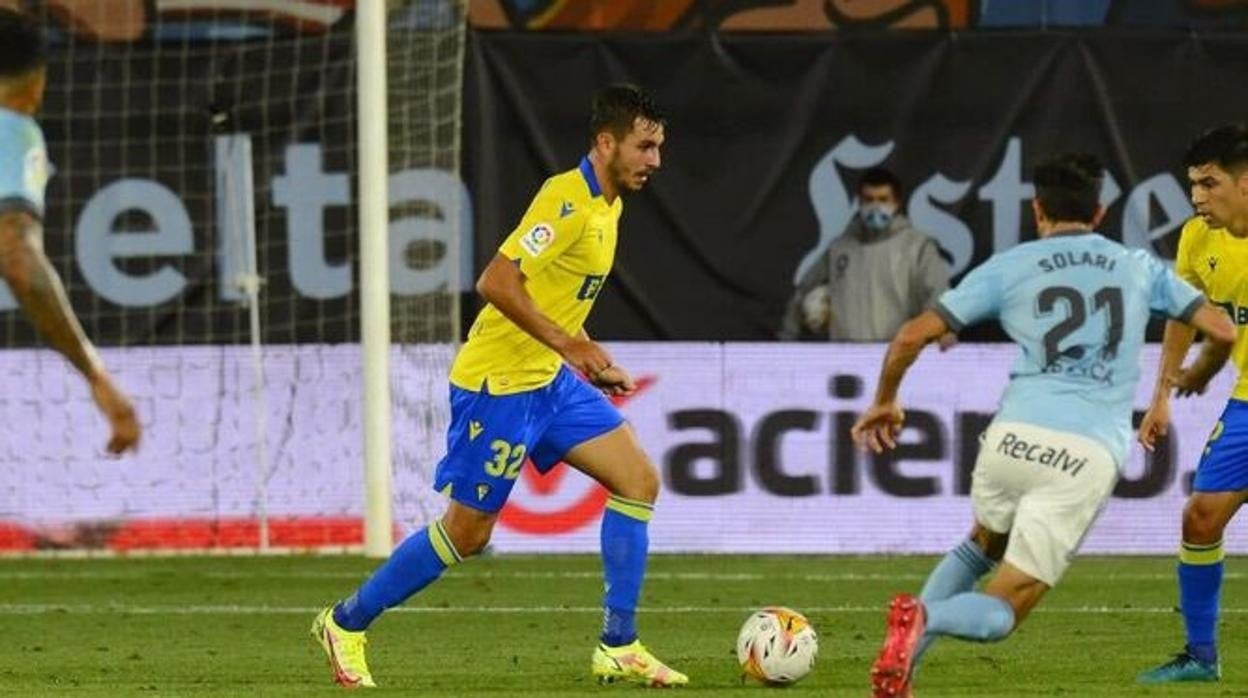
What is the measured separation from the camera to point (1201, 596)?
34.4 ft

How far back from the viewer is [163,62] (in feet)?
59.5

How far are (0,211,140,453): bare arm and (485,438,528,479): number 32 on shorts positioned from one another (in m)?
3.08

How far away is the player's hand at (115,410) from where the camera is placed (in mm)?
7332

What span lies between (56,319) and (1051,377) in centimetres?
302

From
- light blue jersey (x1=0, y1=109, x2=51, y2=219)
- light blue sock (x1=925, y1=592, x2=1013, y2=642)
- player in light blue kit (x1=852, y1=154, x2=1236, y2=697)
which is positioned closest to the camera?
light blue jersey (x1=0, y1=109, x2=51, y2=219)

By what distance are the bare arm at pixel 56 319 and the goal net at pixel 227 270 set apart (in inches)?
372

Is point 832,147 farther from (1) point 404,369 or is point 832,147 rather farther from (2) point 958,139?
(1) point 404,369

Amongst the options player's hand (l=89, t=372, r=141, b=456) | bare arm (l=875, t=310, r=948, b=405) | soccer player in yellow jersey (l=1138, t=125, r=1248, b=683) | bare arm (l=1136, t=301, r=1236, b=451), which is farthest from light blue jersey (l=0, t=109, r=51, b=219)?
soccer player in yellow jersey (l=1138, t=125, r=1248, b=683)

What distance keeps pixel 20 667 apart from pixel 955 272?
8.07 meters

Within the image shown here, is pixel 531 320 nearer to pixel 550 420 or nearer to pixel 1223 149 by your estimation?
pixel 550 420

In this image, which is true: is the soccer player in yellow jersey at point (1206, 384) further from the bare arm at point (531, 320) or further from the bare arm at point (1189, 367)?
the bare arm at point (531, 320)

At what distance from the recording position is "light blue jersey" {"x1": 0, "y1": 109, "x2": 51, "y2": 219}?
7664 mm

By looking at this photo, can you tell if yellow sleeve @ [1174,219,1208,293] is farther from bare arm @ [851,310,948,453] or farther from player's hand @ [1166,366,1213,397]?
bare arm @ [851,310,948,453]

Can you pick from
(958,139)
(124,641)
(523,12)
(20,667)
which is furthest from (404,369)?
(20,667)
